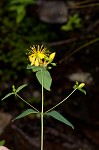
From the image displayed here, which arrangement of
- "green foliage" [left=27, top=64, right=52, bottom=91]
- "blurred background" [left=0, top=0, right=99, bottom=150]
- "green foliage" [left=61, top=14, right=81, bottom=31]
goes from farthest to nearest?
1. "green foliage" [left=61, top=14, right=81, bottom=31]
2. "blurred background" [left=0, top=0, right=99, bottom=150]
3. "green foliage" [left=27, top=64, right=52, bottom=91]

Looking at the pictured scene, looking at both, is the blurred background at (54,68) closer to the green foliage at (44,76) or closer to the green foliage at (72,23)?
the green foliage at (72,23)

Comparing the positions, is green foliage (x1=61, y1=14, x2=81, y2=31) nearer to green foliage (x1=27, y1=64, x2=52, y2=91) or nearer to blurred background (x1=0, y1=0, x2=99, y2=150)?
blurred background (x1=0, y1=0, x2=99, y2=150)

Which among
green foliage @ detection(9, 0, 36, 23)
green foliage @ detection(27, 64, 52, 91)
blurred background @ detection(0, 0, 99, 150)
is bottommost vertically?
green foliage @ detection(27, 64, 52, 91)

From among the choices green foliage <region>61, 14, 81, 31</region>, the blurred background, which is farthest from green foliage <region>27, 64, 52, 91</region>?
green foliage <region>61, 14, 81, 31</region>

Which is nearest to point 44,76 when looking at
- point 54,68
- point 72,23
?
point 54,68

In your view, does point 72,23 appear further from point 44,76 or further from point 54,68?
point 44,76

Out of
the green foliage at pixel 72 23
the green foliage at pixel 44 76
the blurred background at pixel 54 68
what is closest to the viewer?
the green foliage at pixel 44 76

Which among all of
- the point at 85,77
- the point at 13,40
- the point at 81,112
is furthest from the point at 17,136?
the point at 13,40

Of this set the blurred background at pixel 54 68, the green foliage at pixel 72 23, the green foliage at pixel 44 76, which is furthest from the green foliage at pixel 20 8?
the green foliage at pixel 44 76
